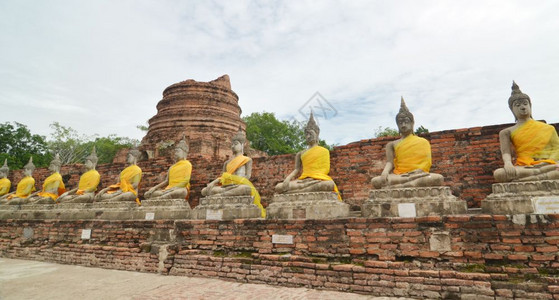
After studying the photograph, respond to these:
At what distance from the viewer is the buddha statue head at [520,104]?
480 cm

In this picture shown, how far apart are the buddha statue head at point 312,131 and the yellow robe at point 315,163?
0.29 meters

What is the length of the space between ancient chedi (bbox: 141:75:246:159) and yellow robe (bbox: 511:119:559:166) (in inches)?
478

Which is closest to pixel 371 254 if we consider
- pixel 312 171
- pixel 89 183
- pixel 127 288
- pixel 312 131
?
pixel 312 171

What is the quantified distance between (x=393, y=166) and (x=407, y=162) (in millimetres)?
347

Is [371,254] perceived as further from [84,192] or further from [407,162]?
[84,192]

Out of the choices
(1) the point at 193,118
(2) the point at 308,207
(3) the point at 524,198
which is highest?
(1) the point at 193,118

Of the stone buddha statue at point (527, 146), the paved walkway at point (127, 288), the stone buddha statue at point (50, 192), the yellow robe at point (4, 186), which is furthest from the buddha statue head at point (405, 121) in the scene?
the yellow robe at point (4, 186)

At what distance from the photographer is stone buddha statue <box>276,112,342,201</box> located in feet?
19.3

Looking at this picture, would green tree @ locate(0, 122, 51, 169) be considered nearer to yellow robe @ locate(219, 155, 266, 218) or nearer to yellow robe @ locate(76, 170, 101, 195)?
yellow robe @ locate(76, 170, 101, 195)

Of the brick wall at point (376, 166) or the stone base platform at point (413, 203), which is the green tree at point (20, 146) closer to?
the brick wall at point (376, 166)

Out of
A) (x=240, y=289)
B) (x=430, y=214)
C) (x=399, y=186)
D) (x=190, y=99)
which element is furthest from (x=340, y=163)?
(x=190, y=99)

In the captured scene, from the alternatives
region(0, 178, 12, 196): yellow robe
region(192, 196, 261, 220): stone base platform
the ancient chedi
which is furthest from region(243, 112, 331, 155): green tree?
region(192, 196, 261, 220): stone base platform

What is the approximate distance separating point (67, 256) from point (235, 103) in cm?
1244

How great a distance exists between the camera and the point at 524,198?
418 centimetres
